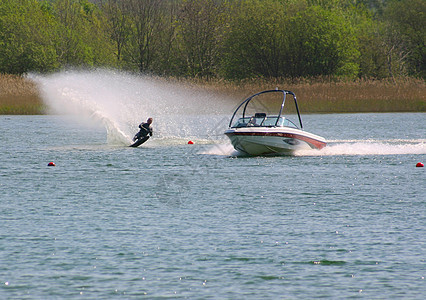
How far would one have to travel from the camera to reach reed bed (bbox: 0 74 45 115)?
60.2m

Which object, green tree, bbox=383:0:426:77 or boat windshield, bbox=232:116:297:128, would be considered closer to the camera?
boat windshield, bbox=232:116:297:128

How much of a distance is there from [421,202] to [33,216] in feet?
33.5

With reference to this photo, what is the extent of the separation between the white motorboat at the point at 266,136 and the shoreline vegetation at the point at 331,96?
28652mm

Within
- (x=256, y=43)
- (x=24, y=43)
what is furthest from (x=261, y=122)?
(x=24, y=43)

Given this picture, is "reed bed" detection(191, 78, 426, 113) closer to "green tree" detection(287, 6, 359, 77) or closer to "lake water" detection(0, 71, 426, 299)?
"green tree" detection(287, 6, 359, 77)

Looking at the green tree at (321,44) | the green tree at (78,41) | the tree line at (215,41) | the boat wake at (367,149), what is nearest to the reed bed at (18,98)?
the tree line at (215,41)

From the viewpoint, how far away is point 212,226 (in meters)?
17.0

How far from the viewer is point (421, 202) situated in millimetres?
20219

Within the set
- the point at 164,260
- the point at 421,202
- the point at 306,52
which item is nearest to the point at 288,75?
the point at 306,52

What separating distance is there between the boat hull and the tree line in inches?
2117

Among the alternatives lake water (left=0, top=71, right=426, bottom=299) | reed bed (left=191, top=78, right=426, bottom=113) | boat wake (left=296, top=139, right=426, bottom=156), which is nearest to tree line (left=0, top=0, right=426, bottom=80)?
reed bed (left=191, top=78, right=426, bottom=113)

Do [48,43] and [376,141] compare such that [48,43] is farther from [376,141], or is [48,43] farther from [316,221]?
[316,221]

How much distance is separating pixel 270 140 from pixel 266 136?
0.33 metres

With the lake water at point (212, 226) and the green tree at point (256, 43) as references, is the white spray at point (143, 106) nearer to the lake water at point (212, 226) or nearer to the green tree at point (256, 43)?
the lake water at point (212, 226)
